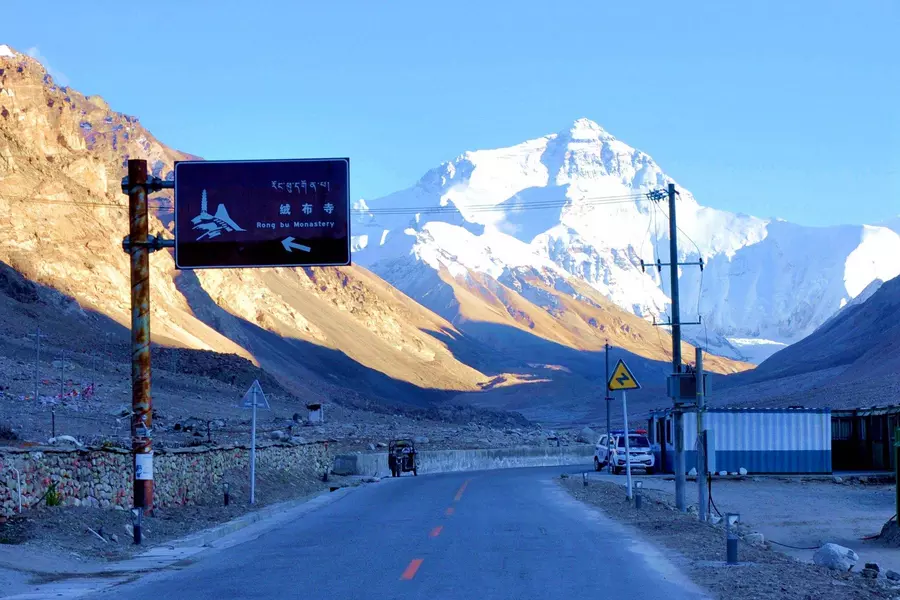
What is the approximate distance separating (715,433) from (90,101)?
14156cm

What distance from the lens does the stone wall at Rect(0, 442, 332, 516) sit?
16.7 metres

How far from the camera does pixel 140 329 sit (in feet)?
63.4

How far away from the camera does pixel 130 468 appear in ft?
67.7

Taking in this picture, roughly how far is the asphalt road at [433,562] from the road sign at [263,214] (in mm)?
4636

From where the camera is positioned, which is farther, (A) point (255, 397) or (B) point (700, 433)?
(A) point (255, 397)

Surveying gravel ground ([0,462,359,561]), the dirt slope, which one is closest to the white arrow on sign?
gravel ground ([0,462,359,561])

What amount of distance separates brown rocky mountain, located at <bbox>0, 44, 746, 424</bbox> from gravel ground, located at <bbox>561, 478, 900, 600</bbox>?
205 ft

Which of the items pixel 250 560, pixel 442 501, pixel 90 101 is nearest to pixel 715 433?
pixel 442 501

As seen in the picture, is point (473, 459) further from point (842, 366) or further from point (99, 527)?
point (842, 366)

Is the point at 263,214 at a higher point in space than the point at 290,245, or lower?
higher

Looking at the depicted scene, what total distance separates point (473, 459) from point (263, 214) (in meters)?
38.5

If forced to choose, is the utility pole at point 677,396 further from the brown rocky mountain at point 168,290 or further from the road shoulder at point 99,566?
the brown rocky mountain at point 168,290

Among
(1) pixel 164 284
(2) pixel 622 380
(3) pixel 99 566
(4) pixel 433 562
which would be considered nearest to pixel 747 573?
(4) pixel 433 562

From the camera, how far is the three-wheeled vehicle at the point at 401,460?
47.1m
